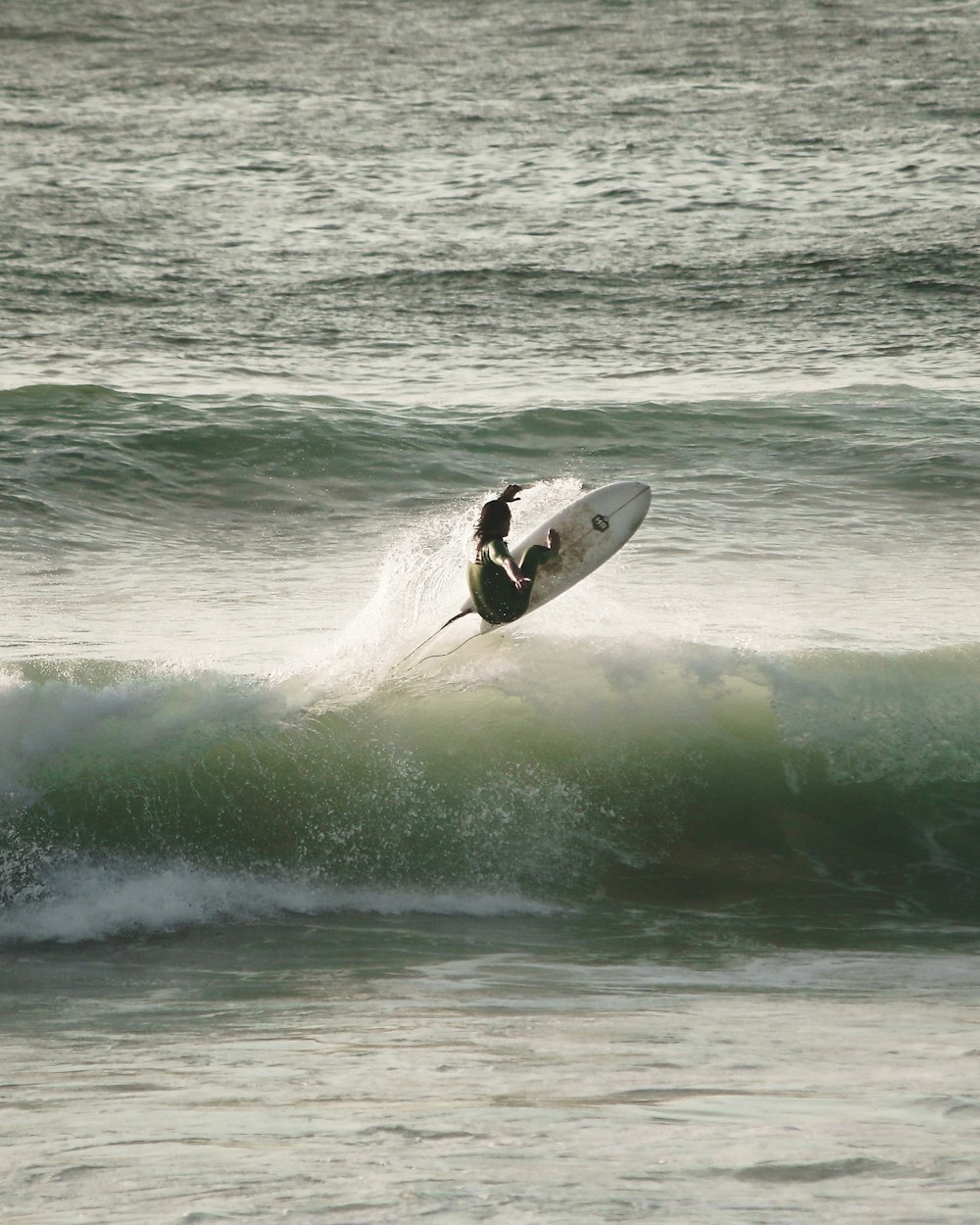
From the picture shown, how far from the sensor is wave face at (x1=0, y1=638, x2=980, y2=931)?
798 cm

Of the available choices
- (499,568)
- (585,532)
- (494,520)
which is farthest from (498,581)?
(585,532)

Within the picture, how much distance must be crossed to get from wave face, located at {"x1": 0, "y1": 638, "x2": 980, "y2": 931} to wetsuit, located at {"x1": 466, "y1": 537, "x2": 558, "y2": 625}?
768mm

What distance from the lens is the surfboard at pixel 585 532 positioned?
30.0 feet

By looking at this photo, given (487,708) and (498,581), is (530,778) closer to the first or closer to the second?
(487,708)

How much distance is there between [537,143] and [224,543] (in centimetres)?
1745

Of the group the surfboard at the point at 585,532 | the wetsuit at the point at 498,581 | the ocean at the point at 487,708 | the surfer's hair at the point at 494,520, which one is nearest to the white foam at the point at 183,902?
the ocean at the point at 487,708

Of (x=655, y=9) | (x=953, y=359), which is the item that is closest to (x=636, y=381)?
(x=953, y=359)

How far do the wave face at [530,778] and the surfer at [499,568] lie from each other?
82cm

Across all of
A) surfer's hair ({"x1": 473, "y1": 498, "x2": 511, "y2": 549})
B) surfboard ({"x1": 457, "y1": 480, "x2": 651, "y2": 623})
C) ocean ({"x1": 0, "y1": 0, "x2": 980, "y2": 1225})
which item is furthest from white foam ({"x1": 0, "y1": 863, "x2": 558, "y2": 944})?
surfboard ({"x1": 457, "y1": 480, "x2": 651, "y2": 623})

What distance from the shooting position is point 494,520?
8094 mm

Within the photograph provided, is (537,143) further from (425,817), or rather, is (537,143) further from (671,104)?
(425,817)

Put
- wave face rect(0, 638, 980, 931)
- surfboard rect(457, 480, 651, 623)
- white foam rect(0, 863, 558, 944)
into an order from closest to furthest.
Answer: white foam rect(0, 863, 558, 944)
wave face rect(0, 638, 980, 931)
surfboard rect(457, 480, 651, 623)

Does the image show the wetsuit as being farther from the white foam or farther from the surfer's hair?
the white foam

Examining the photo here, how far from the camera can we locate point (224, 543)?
13.8m
